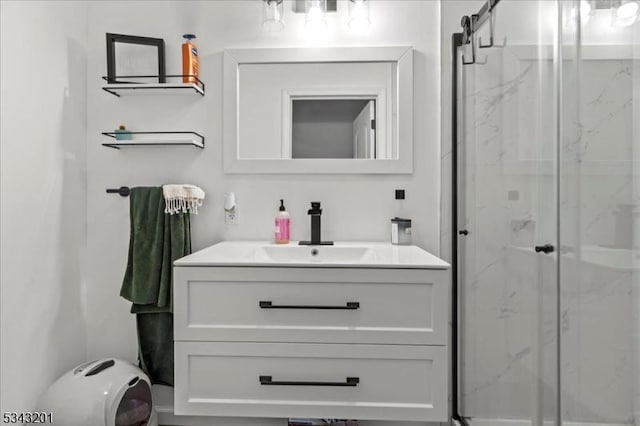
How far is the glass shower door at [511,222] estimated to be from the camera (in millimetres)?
1130

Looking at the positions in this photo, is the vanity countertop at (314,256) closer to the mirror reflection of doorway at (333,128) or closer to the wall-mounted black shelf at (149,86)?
the mirror reflection of doorway at (333,128)

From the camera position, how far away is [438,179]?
6.93ft

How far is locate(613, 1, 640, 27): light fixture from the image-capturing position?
31.1 inches

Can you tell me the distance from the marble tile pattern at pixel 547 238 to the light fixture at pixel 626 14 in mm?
70

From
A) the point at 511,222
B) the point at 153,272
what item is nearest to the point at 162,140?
the point at 153,272

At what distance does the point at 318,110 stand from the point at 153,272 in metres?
1.07

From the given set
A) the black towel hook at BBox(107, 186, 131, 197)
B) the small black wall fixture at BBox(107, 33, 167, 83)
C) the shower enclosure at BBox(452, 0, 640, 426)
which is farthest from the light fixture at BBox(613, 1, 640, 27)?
the black towel hook at BBox(107, 186, 131, 197)

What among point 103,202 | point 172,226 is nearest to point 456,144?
point 172,226

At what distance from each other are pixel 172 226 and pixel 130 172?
39cm

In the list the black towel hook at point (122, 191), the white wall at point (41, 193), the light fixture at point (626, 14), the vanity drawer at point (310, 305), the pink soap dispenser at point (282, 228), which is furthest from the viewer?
the black towel hook at point (122, 191)

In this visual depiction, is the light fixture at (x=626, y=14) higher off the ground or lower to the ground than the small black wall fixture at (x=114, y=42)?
lower

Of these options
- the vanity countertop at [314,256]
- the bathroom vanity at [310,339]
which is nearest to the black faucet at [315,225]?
the vanity countertop at [314,256]

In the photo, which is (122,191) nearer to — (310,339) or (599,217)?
(310,339)

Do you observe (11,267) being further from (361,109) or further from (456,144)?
(456,144)
